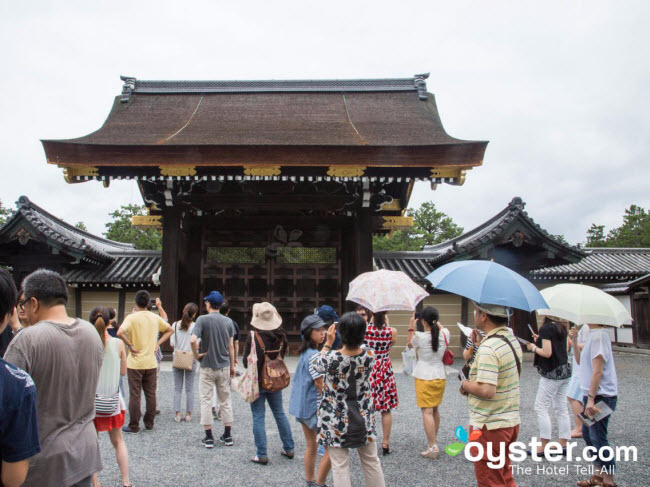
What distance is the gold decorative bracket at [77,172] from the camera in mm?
8836

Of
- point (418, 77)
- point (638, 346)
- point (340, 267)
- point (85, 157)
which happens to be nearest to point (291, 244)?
point (340, 267)

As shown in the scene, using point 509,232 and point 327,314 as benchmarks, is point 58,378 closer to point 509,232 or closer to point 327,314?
point 327,314

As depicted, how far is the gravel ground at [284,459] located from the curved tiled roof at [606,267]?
31.5 ft

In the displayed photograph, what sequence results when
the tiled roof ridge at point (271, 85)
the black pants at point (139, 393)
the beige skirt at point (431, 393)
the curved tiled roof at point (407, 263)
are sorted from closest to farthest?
the beige skirt at point (431, 393) < the black pants at point (139, 393) < the curved tiled roof at point (407, 263) < the tiled roof ridge at point (271, 85)

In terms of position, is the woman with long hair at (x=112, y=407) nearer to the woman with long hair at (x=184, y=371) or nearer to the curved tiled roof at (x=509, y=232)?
the woman with long hair at (x=184, y=371)

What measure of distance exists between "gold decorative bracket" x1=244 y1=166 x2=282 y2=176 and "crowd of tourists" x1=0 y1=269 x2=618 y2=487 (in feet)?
12.8

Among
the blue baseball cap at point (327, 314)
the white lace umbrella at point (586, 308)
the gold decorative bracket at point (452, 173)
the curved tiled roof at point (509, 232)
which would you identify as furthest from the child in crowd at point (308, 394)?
the curved tiled roof at point (509, 232)

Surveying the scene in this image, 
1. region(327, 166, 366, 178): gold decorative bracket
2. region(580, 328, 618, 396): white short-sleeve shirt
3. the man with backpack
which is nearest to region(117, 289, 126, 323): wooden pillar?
region(327, 166, 366, 178): gold decorative bracket

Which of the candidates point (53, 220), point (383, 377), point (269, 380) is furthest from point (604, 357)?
point (53, 220)

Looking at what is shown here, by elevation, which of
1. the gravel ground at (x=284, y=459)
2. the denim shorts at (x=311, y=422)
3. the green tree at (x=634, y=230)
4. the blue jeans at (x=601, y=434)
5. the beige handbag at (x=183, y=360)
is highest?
the green tree at (x=634, y=230)

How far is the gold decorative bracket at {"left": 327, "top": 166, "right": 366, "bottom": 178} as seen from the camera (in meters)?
8.88

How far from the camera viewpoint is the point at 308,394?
3684mm

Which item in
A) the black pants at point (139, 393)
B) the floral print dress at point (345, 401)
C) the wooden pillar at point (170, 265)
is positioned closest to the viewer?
the floral print dress at point (345, 401)

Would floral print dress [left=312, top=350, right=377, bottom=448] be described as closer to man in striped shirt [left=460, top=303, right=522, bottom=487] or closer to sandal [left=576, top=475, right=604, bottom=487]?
man in striped shirt [left=460, top=303, right=522, bottom=487]
